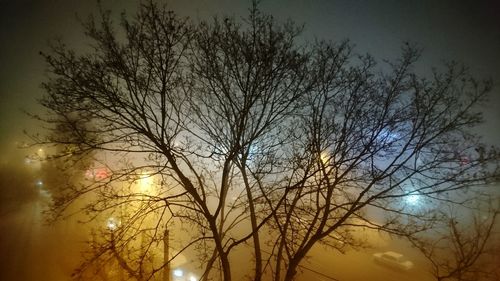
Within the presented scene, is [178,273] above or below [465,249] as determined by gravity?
below

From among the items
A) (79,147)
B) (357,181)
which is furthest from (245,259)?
(79,147)

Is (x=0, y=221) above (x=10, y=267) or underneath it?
above

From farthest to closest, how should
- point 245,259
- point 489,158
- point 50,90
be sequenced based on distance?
point 245,259
point 489,158
point 50,90

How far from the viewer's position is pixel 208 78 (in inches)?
350

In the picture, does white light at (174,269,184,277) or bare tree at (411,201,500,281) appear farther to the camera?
white light at (174,269,184,277)

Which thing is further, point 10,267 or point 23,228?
point 23,228

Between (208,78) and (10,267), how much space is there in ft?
79.5

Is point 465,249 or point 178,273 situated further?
point 178,273

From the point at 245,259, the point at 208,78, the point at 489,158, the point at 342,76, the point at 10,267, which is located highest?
the point at 342,76

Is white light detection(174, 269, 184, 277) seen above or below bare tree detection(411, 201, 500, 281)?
below

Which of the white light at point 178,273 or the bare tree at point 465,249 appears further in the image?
the white light at point 178,273

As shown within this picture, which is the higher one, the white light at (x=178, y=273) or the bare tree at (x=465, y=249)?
the bare tree at (x=465, y=249)

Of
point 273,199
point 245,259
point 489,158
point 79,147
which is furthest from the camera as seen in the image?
point 245,259

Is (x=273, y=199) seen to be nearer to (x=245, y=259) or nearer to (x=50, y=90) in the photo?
(x=50, y=90)
